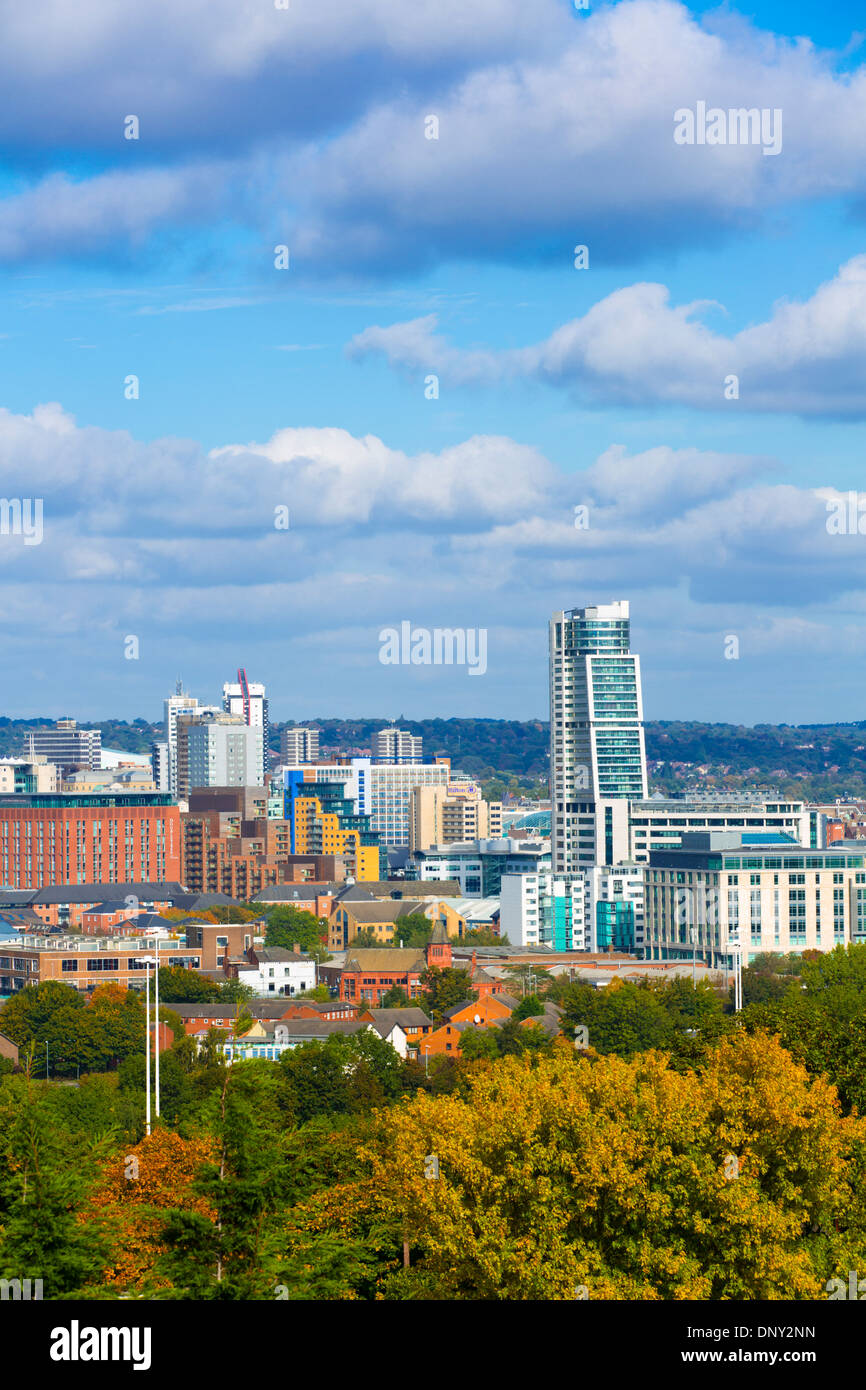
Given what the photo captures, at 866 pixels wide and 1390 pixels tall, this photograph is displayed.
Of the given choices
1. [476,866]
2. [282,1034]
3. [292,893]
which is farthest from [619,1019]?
[476,866]

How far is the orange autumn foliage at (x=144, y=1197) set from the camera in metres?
23.9

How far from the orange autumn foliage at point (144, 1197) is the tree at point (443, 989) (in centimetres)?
5314

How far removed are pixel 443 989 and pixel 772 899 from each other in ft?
95.8

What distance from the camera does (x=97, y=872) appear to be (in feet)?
582

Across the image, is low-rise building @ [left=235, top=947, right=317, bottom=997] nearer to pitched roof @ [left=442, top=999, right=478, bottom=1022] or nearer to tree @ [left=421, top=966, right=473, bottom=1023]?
tree @ [left=421, top=966, right=473, bottom=1023]

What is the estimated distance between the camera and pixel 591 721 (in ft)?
492

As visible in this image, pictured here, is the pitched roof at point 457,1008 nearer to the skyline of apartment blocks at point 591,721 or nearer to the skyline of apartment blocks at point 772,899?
the skyline of apartment blocks at point 772,899

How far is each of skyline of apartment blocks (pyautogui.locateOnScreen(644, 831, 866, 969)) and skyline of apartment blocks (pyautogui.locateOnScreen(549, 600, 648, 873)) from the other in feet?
106

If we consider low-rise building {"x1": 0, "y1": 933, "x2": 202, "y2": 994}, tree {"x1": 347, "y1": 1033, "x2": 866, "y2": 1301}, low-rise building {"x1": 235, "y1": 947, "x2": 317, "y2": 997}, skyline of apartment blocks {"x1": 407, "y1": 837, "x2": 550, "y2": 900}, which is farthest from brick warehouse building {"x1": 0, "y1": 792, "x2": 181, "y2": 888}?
tree {"x1": 347, "y1": 1033, "x2": 866, "y2": 1301}

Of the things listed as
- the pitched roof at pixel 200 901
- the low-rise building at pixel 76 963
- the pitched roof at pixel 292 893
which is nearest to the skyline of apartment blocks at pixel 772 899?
the low-rise building at pixel 76 963

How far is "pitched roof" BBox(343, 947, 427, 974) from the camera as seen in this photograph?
355 ft
